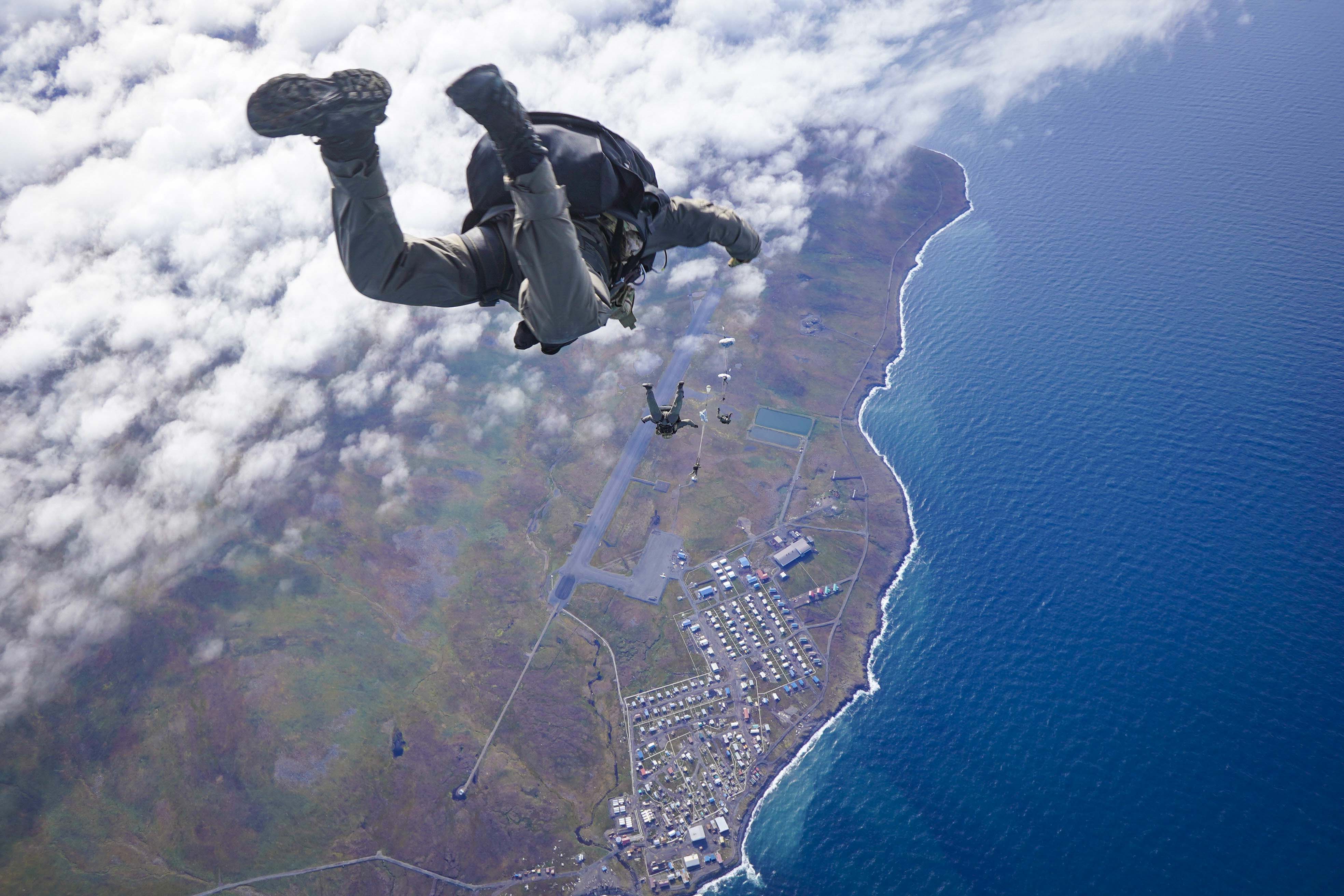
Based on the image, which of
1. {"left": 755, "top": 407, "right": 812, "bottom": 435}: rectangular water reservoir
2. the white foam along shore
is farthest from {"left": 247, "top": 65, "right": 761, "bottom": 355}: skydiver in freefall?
{"left": 755, "top": 407, "right": 812, "bottom": 435}: rectangular water reservoir

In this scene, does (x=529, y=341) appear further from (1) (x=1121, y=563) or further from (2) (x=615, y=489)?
(2) (x=615, y=489)

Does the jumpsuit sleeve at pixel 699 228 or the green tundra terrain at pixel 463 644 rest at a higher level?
the jumpsuit sleeve at pixel 699 228

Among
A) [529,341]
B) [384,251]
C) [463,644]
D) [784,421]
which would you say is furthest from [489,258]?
[784,421]

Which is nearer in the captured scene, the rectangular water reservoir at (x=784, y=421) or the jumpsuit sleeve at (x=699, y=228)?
the jumpsuit sleeve at (x=699, y=228)

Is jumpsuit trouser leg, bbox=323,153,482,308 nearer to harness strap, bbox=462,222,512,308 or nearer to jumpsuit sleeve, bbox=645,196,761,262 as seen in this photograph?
harness strap, bbox=462,222,512,308

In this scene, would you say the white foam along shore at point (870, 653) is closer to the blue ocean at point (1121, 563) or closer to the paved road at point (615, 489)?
the blue ocean at point (1121, 563)

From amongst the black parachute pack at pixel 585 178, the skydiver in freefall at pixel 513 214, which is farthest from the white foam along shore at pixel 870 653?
the black parachute pack at pixel 585 178

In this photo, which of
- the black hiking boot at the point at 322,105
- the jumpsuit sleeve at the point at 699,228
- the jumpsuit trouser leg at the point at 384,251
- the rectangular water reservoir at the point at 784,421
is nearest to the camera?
the black hiking boot at the point at 322,105

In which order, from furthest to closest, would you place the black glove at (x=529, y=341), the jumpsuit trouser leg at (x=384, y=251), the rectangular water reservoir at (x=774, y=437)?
the rectangular water reservoir at (x=774, y=437) < the black glove at (x=529, y=341) < the jumpsuit trouser leg at (x=384, y=251)
